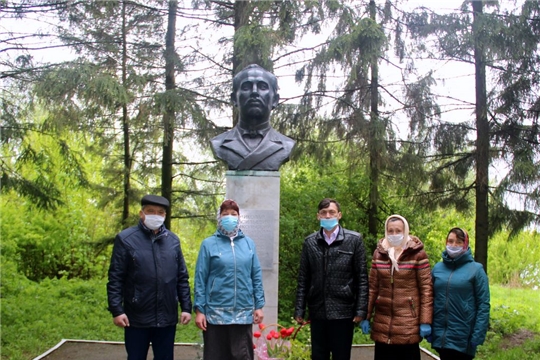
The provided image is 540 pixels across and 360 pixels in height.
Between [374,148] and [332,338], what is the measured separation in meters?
5.01

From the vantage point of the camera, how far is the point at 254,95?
545cm

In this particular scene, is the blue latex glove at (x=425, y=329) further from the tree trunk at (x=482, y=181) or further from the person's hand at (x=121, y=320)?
the tree trunk at (x=482, y=181)

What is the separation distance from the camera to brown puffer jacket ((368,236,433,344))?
12.7ft

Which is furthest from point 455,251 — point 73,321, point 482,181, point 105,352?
point 73,321

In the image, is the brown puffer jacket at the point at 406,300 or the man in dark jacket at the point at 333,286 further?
the man in dark jacket at the point at 333,286

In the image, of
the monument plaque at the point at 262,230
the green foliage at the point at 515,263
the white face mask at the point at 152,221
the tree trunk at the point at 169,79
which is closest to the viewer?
the white face mask at the point at 152,221

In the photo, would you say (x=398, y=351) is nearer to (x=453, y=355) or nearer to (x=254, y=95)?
(x=453, y=355)

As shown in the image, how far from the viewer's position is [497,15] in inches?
319

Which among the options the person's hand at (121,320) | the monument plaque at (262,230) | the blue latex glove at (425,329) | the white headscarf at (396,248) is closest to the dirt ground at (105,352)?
the monument plaque at (262,230)

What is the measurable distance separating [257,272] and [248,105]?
1998 mm

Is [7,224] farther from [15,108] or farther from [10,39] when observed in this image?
[10,39]

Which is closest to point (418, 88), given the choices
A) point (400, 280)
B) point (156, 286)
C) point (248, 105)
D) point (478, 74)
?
point (478, 74)

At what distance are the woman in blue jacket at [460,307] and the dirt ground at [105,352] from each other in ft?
8.71

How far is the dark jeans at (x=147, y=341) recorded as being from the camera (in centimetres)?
401
